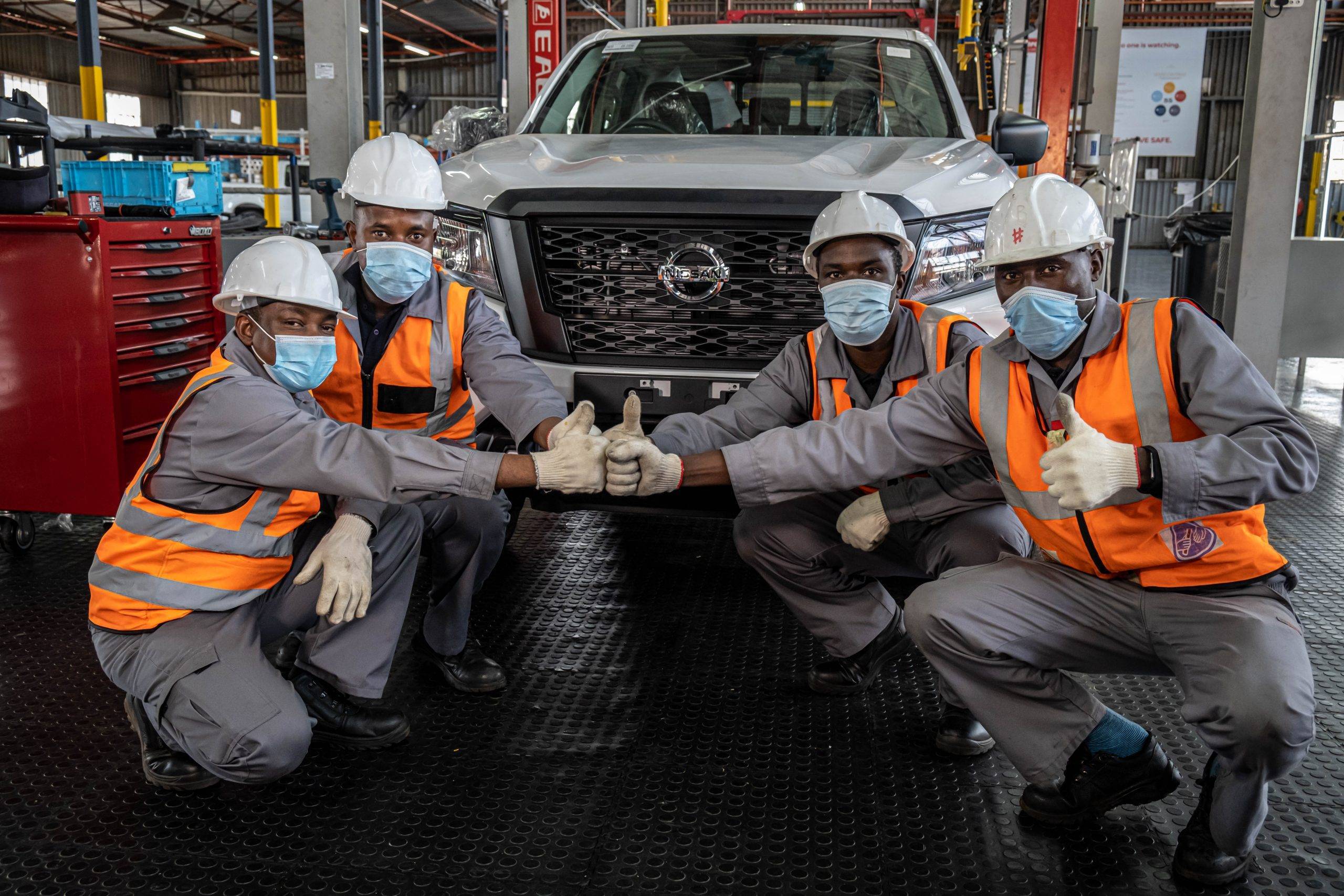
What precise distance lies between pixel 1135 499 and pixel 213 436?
1.86 meters

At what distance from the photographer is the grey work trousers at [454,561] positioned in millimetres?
2875

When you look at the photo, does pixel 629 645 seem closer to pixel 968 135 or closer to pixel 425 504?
pixel 425 504

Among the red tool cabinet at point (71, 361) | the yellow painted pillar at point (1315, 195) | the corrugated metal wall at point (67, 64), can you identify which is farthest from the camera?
the corrugated metal wall at point (67, 64)

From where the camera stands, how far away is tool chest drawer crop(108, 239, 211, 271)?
3.73 meters

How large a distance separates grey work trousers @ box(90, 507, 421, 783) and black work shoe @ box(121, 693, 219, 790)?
0.09 ft

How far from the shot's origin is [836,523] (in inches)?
112

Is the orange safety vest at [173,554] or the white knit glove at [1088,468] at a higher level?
the white knit glove at [1088,468]

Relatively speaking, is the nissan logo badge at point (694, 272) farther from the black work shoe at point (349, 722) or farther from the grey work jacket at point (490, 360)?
the black work shoe at point (349, 722)

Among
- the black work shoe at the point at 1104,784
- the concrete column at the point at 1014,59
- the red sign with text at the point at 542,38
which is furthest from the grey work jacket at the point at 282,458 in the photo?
the red sign with text at the point at 542,38

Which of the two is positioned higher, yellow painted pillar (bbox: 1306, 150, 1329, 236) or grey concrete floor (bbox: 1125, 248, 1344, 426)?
yellow painted pillar (bbox: 1306, 150, 1329, 236)

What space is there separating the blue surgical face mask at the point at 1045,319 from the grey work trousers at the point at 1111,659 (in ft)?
1.55

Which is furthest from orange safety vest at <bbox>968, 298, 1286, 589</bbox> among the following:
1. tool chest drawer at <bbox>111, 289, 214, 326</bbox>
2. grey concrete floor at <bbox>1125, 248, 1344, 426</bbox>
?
grey concrete floor at <bbox>1125, 248, 1344, 426</bbox>

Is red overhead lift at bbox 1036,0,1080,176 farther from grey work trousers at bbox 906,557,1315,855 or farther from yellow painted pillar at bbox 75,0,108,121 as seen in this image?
yellow painted pillar at bbox 75,0,108,121

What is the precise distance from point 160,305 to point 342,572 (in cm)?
213
